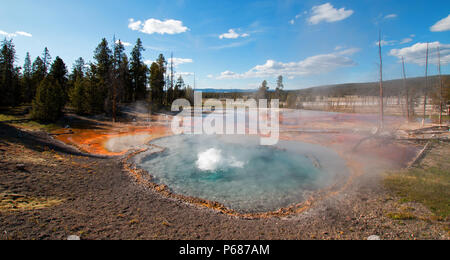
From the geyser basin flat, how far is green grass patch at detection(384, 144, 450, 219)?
278 centimetres

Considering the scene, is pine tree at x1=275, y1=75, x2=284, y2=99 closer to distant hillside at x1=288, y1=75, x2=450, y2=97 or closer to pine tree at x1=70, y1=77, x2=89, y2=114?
distant hillside at x1=288, y1=75, x2=450, y2=97

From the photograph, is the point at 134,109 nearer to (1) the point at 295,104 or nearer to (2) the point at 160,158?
(2) the point at 160,158

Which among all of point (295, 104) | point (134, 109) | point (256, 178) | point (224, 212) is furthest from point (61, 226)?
point (295, 104)

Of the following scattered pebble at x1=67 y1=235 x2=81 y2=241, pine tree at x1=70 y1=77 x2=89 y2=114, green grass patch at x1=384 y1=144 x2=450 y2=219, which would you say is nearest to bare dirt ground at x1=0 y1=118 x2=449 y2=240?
scattered pebble at x1=67 y1=235 x2=81 y2=241

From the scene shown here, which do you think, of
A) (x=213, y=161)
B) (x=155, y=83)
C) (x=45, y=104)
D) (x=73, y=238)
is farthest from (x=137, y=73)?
(x=73, y=238)

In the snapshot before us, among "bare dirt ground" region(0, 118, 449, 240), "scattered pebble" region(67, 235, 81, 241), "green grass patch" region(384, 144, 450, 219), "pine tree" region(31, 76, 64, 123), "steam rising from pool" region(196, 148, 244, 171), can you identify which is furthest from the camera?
"pine tree" region(31, 76, 64, 123)

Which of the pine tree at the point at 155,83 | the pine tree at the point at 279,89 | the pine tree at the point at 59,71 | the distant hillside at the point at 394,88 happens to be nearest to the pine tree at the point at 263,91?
the pine tree at the point at 279,89

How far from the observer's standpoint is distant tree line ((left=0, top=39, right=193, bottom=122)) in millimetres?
24500

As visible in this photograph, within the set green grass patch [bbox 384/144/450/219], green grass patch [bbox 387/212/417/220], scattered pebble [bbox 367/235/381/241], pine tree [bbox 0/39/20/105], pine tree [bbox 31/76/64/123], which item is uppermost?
pine tree [bbox 0/39/20/105]

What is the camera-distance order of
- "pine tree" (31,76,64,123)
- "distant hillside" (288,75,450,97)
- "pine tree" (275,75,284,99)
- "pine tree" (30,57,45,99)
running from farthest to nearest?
"pine tree" (275,75,284,99)
"distant hillside" (288,75,450,97)
"pine tree" (30,57,45,99)
"pine tree" (31,76,64,123)

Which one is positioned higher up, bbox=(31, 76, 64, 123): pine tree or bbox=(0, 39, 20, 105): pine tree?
bbox=(0, 39, 20, 105): pine tree

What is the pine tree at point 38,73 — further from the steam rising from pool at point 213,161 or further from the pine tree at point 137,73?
the steam rising from pool at point 213,161

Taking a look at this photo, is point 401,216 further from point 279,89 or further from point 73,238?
point 279,89
